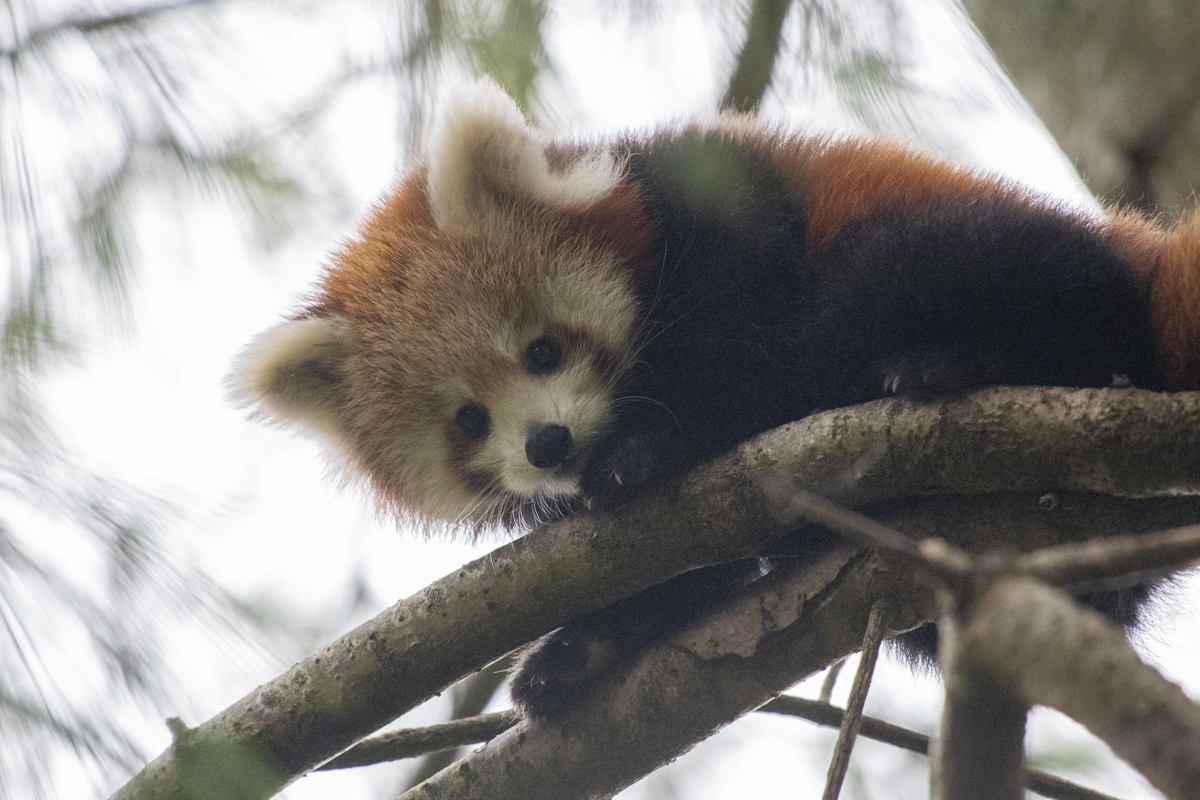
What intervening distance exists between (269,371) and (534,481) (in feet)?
3.39

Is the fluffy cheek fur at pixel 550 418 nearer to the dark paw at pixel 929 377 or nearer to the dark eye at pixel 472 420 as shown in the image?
the dark eye at pixel 472 420

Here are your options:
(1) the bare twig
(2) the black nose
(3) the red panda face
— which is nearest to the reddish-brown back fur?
(3) the red panda face

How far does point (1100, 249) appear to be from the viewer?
235 cm

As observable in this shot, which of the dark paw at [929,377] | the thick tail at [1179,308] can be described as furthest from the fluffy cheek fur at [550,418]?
the thick tail at [1179,308]

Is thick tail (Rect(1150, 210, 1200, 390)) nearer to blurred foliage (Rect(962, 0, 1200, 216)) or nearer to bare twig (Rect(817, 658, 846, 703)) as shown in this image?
blurred foliage (Rect(962, 0, 1200, 216))

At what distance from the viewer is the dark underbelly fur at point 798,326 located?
2.26 metres

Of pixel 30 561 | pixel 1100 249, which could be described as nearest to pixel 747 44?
pixel 1100 249

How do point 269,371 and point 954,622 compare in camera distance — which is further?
point 269,371

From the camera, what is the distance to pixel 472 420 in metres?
3.32

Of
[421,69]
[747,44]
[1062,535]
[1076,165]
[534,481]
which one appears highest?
[747,44]

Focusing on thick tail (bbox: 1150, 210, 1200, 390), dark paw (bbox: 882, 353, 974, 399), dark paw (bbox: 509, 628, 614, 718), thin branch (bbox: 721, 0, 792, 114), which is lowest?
dark paw (bbox: 509, 628, 614, 718)

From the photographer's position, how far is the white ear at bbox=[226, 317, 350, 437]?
11.1 ft

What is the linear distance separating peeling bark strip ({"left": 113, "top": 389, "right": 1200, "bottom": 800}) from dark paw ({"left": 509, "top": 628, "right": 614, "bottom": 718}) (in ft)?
0.60

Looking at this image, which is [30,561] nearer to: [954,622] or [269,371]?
[269,371]
